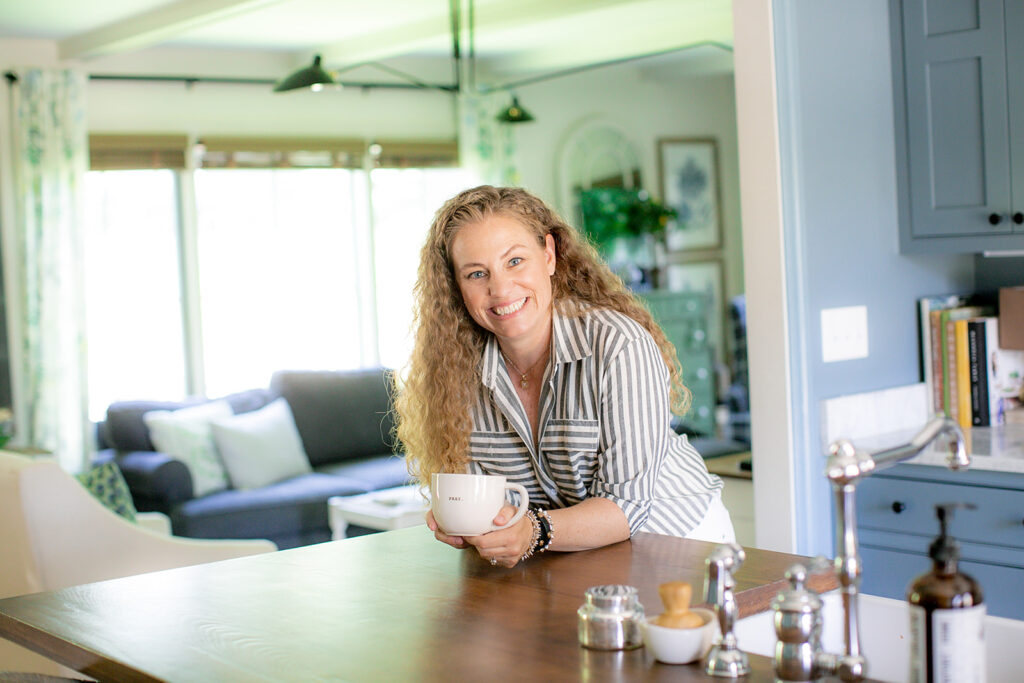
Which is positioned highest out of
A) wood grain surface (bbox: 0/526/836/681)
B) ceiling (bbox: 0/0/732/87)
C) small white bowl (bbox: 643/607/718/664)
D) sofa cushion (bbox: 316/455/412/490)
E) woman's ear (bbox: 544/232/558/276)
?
ceiling (bbox: 0/0/732/87)

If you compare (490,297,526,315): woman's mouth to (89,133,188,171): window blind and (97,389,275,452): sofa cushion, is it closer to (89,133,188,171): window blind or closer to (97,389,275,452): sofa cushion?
(97,389,275,452): sofa cushion

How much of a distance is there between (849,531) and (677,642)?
25 centimetres

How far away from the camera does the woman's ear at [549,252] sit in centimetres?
220

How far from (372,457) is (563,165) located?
278 cm

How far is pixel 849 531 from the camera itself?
3.58 ft

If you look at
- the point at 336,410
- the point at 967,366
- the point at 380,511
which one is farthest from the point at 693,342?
the point at 967,366

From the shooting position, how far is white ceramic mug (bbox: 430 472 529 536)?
1680mm

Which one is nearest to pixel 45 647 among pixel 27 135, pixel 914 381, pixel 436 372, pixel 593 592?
pixel 593 592

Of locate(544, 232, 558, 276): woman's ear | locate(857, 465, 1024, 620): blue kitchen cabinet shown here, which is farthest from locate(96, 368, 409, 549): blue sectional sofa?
locate(544, 232, 558, 276): woman's ear

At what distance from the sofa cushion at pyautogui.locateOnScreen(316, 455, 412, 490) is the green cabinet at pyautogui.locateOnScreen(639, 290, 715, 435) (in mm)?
2403

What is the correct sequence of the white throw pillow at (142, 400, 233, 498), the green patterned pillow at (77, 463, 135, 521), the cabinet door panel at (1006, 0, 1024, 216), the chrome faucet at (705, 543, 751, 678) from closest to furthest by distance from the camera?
1. the chrome faucet at (705, 543, 751, 678)
2. the cabinet door panel at (1006, 0, 1024, 216)
3. the green patterned pillow at (77, 463, 135, 521)
4. the white throw pillow at (142, 400, 233, 498)

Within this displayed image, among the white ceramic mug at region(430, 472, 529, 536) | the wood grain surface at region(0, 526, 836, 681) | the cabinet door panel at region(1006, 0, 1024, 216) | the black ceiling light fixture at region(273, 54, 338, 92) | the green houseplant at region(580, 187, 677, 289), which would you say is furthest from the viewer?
the green houseplant at region(580, 187, 677, 289)

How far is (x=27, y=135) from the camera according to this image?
611cm

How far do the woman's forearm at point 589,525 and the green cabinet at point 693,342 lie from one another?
583cm
